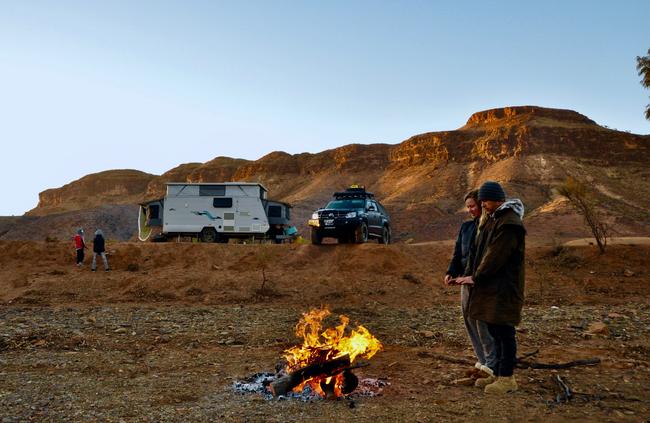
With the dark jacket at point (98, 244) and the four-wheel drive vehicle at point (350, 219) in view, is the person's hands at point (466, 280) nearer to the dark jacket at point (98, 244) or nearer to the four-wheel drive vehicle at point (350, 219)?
the four-wheel drive vehicle at point (350, 219)

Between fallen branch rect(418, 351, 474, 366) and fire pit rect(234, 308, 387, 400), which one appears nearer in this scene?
fire pit rect(234, 308, 387, 400)

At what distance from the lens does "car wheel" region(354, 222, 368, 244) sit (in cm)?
1808

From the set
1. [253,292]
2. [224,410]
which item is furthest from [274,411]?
[253,292]

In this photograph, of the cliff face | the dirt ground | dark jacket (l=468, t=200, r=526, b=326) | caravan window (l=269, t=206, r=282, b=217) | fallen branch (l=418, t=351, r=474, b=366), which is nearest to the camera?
dark jacket (l=468, t=200, r=526, b=326)

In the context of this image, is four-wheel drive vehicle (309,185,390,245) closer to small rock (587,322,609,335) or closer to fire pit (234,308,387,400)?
small rock (587,322,609,335)

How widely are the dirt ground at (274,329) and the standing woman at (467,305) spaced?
0.33 m

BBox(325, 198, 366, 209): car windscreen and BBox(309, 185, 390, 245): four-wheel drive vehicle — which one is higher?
→ BBox(325, 198, 366, 209): car windscreen

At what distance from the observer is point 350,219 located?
17922mm

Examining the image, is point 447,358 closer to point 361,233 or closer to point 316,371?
point 316,371

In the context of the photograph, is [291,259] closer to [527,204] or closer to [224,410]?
[224,410]

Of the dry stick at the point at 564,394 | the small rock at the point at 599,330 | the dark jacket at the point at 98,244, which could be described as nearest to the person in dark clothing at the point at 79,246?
the dark jacket at the point at 98,244

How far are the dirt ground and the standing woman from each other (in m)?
0.33

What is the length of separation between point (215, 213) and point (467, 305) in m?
20.1

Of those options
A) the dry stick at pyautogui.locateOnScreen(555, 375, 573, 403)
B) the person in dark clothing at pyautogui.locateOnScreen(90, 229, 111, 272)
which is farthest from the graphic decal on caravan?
the dry stick at pyautogui.locateOnScreen(555, 375, 573, 403)
